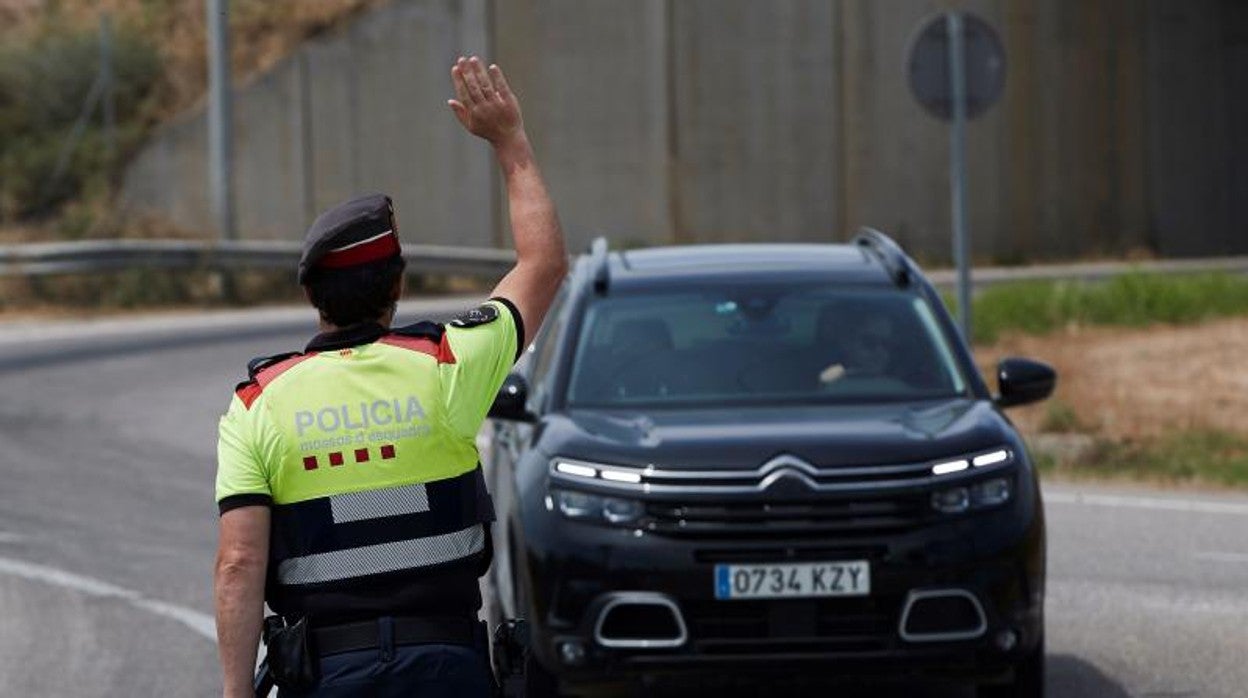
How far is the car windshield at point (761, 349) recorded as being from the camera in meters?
9.32

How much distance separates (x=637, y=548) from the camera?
8.17 meters

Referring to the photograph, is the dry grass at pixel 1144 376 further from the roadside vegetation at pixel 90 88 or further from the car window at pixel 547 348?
the roadside vegetation at pixel 90 88

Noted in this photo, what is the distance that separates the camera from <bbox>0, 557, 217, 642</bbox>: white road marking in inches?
427

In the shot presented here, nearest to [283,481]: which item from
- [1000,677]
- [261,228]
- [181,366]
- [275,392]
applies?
[275,392]

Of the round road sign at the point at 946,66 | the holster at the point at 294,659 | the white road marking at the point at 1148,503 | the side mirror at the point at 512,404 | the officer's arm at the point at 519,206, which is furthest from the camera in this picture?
the round road sign at the point at 946,66

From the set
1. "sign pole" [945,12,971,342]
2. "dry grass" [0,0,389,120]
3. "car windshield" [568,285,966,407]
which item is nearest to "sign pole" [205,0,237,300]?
"dry grass" [0,0,389,120]

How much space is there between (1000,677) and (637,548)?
121 cm

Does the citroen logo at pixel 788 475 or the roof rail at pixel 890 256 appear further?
the roof rail at pixel 890 256

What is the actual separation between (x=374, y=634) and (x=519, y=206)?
820mm

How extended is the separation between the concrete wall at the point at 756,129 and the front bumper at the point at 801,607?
99.0 feet

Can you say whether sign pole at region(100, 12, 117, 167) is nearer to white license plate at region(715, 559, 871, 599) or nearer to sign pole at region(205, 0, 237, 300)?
sign pole at region(205, 0, 237, 300)

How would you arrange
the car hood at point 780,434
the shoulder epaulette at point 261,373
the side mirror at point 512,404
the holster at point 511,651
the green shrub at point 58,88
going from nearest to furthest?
the shoulder epaulette at point 261,373
the holster at point 511,651
the car hood at point 780,434
the side mirror at point 512,404
the green shrub at point 58,88

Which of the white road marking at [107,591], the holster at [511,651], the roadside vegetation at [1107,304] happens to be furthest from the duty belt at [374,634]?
the roadside vegetation at [1107,304]

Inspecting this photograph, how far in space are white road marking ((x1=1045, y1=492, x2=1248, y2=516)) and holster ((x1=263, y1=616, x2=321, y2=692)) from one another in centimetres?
1033
